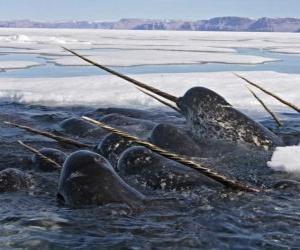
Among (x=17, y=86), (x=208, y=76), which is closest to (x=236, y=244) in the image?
(x=17, y=86)

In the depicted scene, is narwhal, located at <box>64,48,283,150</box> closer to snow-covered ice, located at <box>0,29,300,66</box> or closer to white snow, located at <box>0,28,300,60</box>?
snow-covered ice, located at <box>0,29,300,66</box>

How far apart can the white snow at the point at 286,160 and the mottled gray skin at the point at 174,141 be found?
90cm

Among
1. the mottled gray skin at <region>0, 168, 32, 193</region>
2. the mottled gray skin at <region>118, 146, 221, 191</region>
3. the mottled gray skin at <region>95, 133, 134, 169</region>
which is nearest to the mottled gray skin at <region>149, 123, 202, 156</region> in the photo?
the mottled gray skin at <region>95, 133, 134, 169</region>

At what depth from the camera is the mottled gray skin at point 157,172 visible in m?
4.91

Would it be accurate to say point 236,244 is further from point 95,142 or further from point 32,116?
point 32,116

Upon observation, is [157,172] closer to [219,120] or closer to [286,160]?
[286,160]

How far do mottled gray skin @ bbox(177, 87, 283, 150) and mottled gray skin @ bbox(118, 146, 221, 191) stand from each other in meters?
1.29

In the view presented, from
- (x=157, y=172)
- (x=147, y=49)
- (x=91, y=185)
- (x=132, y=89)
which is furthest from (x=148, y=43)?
(x=91, y=185)

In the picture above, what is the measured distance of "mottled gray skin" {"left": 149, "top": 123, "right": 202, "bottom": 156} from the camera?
6.17 metres

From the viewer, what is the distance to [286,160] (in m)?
5.59

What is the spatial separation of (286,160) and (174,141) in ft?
4.32

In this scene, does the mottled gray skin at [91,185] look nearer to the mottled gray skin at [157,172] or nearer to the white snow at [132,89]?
the mottled gray skin at [157,172]

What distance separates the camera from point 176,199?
179 inches

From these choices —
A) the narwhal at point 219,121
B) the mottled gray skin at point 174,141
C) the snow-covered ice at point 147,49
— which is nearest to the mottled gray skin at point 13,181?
the mottled gray skin at point 174,141
